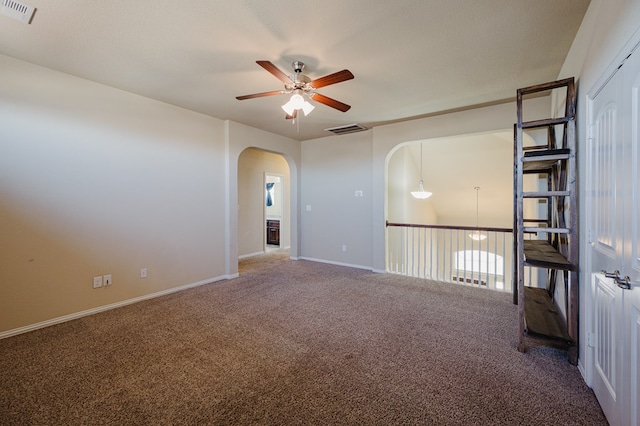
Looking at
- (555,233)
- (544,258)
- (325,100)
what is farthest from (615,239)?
(325,100)

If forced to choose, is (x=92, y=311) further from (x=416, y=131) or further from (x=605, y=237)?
(x=416, y=131)

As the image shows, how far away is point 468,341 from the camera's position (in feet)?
8.20

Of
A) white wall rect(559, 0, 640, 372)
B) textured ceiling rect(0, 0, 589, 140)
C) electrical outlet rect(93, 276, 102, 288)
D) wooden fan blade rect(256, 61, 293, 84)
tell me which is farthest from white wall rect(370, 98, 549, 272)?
electrical outlet rect(93, 276, 102, 288)

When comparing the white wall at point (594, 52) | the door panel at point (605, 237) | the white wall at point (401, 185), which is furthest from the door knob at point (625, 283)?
the white wall at point (401, 185)

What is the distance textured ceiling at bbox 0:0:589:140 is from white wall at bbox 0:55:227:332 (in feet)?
1.12

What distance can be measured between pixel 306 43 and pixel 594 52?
206cm

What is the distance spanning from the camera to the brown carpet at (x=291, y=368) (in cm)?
165

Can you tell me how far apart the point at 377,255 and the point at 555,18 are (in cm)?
372

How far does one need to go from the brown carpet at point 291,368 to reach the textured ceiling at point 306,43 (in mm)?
2642

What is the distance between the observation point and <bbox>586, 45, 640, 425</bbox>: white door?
1.27m

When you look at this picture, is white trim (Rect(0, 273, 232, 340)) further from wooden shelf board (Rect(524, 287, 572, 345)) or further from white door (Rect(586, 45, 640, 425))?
white door (Rect(586, 45, 640, 425))

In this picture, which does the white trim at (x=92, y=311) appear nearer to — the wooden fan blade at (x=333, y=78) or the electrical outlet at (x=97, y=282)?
the electrical outlet at (x=97, y=282)

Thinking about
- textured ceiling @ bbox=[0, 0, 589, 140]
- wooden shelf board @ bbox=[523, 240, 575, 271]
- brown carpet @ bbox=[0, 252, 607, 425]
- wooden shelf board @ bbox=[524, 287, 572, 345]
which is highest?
textured ceiling @ bbox=[0, 0, 589, 140]

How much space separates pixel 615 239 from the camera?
1457 mm
